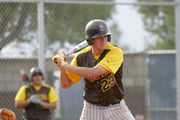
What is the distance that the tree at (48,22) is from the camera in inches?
223

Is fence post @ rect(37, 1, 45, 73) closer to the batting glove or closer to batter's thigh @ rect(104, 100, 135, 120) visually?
the batting glove

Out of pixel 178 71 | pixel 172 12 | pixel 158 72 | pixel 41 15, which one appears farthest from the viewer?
pixel 158 72

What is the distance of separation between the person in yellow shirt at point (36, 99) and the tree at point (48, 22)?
0.71 m

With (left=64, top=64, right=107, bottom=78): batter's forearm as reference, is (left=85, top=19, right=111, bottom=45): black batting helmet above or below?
above

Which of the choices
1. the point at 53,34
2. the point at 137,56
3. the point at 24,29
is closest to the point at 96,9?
the point at 53,34

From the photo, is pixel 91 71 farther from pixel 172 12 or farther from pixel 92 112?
pixel 172 12

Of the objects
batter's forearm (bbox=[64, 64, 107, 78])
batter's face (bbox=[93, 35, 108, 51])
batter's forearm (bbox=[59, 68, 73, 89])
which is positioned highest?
batter's face (bbox=[93, 35, 108, 51])

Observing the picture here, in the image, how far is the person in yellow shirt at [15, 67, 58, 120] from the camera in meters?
5.96

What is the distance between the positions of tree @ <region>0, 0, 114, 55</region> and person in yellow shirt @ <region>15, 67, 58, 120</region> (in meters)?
0.71

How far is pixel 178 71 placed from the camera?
237 inches

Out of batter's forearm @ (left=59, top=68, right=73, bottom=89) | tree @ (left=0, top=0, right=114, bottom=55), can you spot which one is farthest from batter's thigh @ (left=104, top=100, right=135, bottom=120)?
tree @ (left=0, top=0, right=114, bottom=55)

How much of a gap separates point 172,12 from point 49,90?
12.1ft

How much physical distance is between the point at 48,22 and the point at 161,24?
2885 mm

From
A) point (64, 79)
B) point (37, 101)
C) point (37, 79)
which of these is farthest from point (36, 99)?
point (64, 79)
